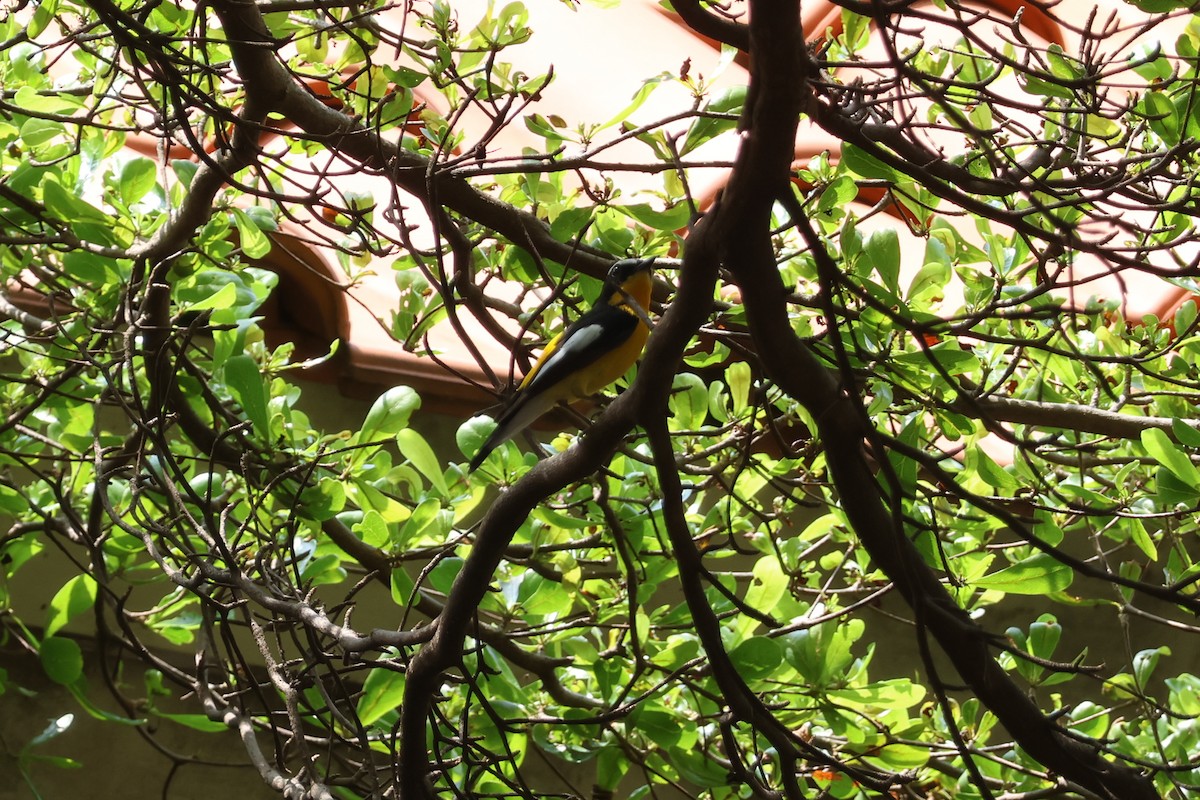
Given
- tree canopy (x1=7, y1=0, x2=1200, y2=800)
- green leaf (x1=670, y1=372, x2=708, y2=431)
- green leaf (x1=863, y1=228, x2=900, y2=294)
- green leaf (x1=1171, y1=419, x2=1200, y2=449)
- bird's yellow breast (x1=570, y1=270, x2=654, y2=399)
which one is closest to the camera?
tree canopy (x1=7, y1=0, x2=1200, y2=800)

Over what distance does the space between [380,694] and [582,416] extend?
77 centimetres

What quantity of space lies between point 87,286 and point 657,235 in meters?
1.41

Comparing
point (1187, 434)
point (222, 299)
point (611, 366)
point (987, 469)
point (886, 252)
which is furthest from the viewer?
point (611, 366)

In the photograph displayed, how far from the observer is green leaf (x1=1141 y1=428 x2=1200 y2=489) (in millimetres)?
2064

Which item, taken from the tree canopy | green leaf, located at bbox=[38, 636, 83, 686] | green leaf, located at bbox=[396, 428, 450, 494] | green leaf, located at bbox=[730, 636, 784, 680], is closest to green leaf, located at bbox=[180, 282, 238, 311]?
the tree canopy

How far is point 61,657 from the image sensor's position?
2.52 metres

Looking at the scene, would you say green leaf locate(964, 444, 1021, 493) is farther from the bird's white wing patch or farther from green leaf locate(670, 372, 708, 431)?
the bird's white wing patch

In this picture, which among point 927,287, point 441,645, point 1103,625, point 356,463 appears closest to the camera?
point 441,645

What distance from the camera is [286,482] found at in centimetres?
248

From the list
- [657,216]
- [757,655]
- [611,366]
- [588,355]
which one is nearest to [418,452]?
[588,355]

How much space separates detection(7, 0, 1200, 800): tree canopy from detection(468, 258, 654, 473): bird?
3.8 inches

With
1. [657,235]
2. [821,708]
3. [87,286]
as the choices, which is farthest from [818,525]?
[87,286]

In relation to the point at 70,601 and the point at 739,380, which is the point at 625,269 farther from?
the point at 70,601

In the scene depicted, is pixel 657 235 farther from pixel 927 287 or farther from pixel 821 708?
pixel 821 708
